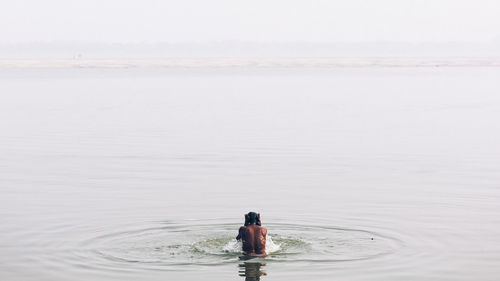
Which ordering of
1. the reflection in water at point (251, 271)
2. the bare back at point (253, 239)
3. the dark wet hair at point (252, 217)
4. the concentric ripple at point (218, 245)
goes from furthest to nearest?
the concentric ripple at point (218, 245)
the bare back at point (253, 239)
the dark wet hair at point (252, 217)
the reflection in water at point (251, 271)

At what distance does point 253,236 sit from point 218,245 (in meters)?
2.30

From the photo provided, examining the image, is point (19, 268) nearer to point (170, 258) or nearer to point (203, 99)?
point (170, 258)

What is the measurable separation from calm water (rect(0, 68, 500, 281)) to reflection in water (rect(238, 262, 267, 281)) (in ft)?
0.22

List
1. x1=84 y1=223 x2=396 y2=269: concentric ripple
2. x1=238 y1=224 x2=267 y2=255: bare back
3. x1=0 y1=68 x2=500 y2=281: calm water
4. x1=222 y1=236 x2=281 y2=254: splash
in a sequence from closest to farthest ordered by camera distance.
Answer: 1. x1=238 y1=224 x2=267 y2=255: bare back
2. x1=0 y1=68 x2=500 y2=281: calm water
3. x1=84 y1=223 x2=396 y2=269: concentric ripple
4. x1=222 y1=236 x2=281 y2=254: splash

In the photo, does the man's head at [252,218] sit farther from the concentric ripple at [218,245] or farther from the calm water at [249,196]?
the concentric ripple at [218,245]

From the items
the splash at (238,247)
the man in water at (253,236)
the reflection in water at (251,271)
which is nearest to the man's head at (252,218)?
the man in water at (253,236)

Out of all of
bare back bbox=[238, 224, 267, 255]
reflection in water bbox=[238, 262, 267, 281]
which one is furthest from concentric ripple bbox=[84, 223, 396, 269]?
reflection in water bbox=[238, 262, 267, 281]

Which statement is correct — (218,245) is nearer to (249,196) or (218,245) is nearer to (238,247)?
(238,247)

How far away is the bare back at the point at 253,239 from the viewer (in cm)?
2202

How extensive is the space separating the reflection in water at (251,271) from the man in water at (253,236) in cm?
37

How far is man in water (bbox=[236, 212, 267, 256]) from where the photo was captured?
21891 mm

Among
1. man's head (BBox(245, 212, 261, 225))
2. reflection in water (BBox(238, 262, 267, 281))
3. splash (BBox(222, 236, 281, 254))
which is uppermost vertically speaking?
man's head (BBox(245, 212, 261, 225))

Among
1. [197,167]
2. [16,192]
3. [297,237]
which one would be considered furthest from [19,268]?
[197,167]

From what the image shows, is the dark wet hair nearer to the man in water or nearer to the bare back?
the man in water
